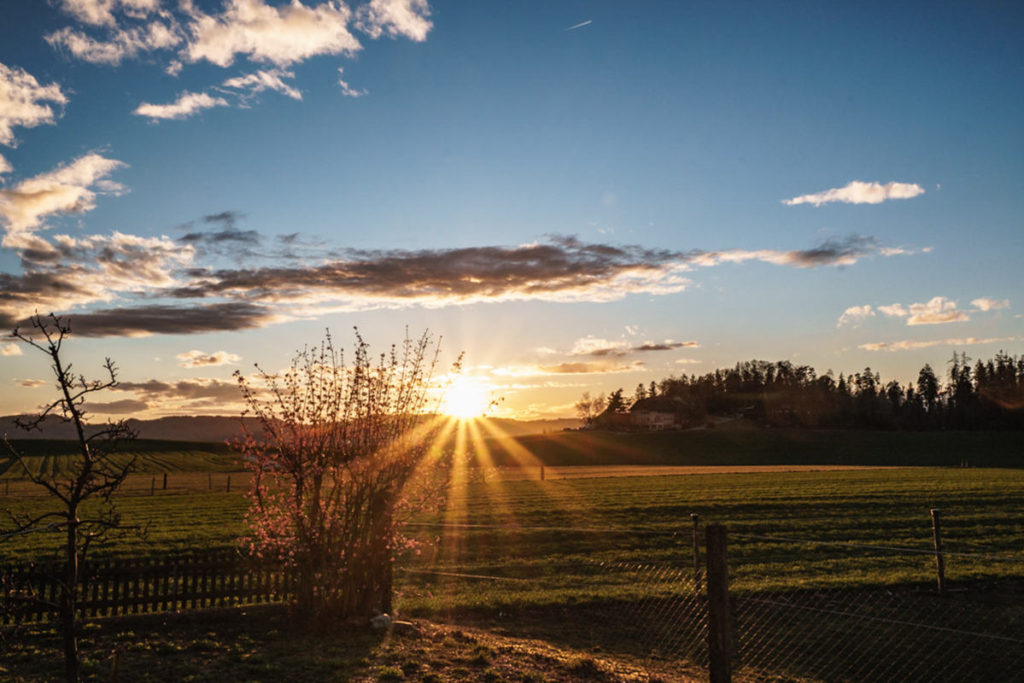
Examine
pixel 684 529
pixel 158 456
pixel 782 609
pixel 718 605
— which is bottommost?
pixel 158 456

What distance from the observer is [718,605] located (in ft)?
21.2

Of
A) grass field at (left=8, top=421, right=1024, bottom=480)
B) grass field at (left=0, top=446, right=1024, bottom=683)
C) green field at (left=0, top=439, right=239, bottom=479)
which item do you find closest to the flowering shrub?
grass field at (left=0, top=446, right=1024, bottom=683)

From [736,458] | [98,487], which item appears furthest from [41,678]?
[736,458]

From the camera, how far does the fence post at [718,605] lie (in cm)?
641

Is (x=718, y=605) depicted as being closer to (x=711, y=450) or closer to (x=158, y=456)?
(x=711, y=450)

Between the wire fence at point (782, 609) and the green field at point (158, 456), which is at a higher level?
the wire fence at point (782, 609)

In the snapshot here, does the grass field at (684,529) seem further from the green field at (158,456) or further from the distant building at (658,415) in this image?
the distant building at (658,415)

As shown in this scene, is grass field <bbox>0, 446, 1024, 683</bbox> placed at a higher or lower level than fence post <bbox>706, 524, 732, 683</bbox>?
lower

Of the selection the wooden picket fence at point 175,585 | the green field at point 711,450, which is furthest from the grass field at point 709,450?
the wooden picket fence at point 175,585

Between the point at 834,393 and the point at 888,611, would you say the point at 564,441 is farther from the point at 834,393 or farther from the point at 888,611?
the point at 888,611

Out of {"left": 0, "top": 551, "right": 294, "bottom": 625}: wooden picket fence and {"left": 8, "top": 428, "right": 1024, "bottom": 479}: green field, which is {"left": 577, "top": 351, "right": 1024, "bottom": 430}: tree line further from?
{"left": 0, "top": 551, "right": 294, "bottom": 625}: wooden picket fence

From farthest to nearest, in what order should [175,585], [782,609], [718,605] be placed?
[782,609] < [175,585] < [718,605]

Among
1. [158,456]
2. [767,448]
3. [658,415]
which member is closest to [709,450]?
[767,448]

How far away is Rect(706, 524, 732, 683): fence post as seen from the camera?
6406 mm
